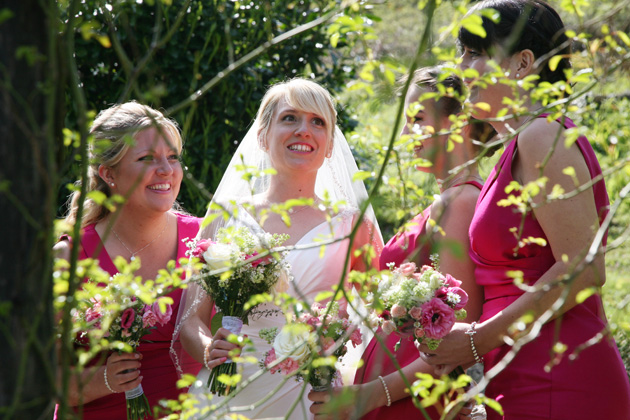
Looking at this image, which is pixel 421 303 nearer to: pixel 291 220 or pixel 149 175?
pixel 291 220

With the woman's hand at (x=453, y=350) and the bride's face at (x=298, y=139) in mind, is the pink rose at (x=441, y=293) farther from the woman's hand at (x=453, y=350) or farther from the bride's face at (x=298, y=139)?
the bride's face at (x=298, y=139)

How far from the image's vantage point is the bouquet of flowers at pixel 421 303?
8.57 ft

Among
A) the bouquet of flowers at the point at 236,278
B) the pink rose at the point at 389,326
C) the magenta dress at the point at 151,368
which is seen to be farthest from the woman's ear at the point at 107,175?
the pink rose at the point at 389,326

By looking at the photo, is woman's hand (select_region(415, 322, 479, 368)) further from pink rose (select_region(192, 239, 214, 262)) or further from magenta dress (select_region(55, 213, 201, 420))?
magenta dress (select_region(55, 213, 201, 420))

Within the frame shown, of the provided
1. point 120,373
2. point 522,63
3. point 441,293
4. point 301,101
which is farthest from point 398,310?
point 301,101

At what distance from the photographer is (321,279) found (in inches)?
142

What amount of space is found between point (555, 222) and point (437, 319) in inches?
22.4

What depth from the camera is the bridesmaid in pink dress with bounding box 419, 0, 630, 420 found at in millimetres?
2514

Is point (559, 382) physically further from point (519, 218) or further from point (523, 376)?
point (519, 218)

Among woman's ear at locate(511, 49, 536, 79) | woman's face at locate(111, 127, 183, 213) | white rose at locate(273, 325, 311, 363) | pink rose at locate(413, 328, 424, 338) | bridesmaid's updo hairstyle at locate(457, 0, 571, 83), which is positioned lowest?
white rose at locate(273, 325, 311, 363)

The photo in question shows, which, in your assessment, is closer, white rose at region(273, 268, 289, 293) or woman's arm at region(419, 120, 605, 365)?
woman's arm at region(419, 120, 605, 365)

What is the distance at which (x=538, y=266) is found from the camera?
2662 millimetres

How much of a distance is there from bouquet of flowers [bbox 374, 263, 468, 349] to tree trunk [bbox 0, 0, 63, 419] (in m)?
1.41

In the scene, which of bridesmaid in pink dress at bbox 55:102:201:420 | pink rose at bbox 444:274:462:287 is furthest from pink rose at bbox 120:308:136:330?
pink rose at bbox 444:274:462:287
